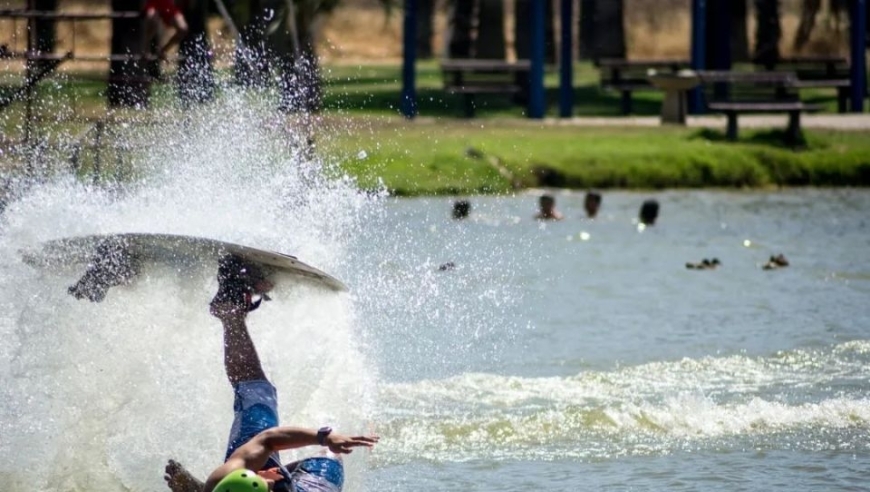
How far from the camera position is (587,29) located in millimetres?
47406

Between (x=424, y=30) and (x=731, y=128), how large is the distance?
27.0 m

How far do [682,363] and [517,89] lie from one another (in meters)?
15.7

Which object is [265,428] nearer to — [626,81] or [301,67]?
[301,67]

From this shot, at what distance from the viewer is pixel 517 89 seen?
2886 centimetres

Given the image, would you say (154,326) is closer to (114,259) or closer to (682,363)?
(114,259)

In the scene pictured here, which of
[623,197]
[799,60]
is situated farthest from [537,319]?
[799,60]

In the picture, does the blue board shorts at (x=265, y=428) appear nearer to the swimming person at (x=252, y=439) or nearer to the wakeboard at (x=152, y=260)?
the swimming person at (x=252, y=439)

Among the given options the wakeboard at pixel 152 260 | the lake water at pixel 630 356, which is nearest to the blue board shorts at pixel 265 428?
the wakeboard at pixel 152 260

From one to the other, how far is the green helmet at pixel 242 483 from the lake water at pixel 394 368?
6.91 feet

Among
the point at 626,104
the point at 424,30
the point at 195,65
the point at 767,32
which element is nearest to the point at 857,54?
the point at 626,104

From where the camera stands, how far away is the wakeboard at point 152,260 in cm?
950

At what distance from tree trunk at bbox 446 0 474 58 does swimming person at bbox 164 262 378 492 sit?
29.1 metres

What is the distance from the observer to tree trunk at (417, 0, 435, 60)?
50875 millimetres

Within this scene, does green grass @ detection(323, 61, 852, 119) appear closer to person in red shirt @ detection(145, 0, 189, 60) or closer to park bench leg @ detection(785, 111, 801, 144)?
person in red shirt @ detection(145, 0, 189, 60)
